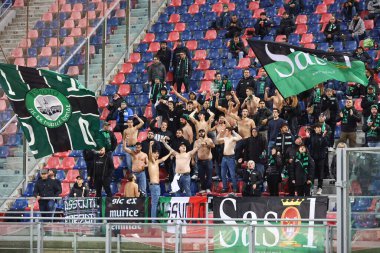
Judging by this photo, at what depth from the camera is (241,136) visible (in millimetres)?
26156

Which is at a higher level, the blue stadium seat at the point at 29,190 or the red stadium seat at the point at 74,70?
the red stadium seat at the point at 74,70

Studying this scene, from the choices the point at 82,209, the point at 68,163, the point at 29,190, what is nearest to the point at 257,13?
the point at 68,163

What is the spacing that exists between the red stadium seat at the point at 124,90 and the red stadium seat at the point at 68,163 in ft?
9.35

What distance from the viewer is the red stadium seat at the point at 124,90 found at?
31886 mm

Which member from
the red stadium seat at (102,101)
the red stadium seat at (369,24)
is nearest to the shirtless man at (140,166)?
the red stadium seat at (102,101)

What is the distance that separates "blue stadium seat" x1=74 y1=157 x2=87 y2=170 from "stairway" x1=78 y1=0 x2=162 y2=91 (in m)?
2.13

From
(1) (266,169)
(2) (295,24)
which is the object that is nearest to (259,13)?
(2) (295,24)

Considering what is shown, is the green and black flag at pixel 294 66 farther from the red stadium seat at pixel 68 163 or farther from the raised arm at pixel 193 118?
the red stadium seat at pixel 68 163

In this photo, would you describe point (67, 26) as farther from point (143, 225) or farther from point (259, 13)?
point (143, 225)

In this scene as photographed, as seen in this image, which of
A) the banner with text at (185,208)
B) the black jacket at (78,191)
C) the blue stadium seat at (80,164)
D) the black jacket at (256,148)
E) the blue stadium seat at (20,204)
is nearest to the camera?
the banner with text at (185,208)

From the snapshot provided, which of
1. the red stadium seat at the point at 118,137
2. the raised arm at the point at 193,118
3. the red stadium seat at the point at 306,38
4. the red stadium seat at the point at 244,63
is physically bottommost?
the red stadium seat at the point at 118,137

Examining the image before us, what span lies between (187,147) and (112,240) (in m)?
7.07

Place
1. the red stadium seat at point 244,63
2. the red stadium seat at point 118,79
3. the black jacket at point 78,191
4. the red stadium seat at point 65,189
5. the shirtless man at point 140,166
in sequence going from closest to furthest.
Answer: the shirtless man at point 140,166 → the black jacket at point 78,191 → the red stadium seat at point 65,189 → the red stadium seat at point 244,63 → the red stadium seat at point 118,79

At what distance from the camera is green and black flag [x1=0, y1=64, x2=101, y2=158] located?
21.5 meters
